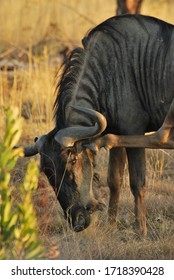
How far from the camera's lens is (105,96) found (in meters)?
6.84

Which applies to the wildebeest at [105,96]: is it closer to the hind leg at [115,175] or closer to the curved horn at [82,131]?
the curved horn at [82,131]

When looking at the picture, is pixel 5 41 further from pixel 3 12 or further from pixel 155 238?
pixel 155 238

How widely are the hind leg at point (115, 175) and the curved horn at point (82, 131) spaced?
0.82 meters

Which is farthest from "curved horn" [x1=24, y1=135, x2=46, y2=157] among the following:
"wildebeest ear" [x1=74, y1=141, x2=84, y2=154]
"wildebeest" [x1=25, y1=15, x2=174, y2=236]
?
"wildebeest ear" [x1=74, y1=141, x2=84, y2=154]

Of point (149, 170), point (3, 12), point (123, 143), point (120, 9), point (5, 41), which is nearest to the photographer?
point (123, 143)

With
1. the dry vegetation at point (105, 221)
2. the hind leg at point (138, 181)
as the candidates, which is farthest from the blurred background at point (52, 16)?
the hind leg at point (138, 181)

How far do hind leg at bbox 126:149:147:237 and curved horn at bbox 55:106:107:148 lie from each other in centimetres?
65

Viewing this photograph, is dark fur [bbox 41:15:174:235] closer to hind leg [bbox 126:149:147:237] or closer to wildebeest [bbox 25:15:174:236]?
wildebeest [bbox 25:15:174:236]

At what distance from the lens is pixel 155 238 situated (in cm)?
704

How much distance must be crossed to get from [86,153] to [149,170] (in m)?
2.19

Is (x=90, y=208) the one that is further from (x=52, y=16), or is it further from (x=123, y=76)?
(x=52, y=16)

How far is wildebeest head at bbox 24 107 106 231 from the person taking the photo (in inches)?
265

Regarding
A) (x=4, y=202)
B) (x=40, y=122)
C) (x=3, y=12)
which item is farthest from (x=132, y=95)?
(x=3, y=12)

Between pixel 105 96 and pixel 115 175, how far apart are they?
87cm
